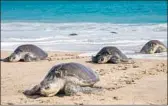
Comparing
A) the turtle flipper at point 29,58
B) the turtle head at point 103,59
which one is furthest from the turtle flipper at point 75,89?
the turtle flipper at point 29,58

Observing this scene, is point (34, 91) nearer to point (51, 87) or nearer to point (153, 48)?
point (51, 87)

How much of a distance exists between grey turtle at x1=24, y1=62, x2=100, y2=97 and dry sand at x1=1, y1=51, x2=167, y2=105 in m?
0.14

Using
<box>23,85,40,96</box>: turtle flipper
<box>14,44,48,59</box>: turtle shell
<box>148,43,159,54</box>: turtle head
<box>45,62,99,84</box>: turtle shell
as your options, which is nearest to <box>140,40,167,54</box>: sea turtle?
<box>148,43,159,54</box>: turtle head

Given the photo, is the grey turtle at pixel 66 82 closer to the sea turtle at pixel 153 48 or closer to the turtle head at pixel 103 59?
the turtle head at pixel 103 59

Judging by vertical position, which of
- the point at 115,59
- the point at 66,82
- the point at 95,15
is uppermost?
the point at 95,15

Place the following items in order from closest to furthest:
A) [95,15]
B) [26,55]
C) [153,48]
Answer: [26,55]
[153,48]
[95,15]

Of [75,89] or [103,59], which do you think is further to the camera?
[103,59]

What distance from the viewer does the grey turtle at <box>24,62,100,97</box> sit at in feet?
26.8

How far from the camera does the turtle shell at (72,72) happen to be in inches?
333

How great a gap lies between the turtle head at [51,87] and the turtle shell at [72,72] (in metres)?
0.14

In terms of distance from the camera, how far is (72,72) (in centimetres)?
862

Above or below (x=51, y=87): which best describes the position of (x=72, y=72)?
above

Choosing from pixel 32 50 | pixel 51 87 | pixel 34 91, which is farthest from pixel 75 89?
pixel 32 50

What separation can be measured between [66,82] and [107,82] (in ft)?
5.58
